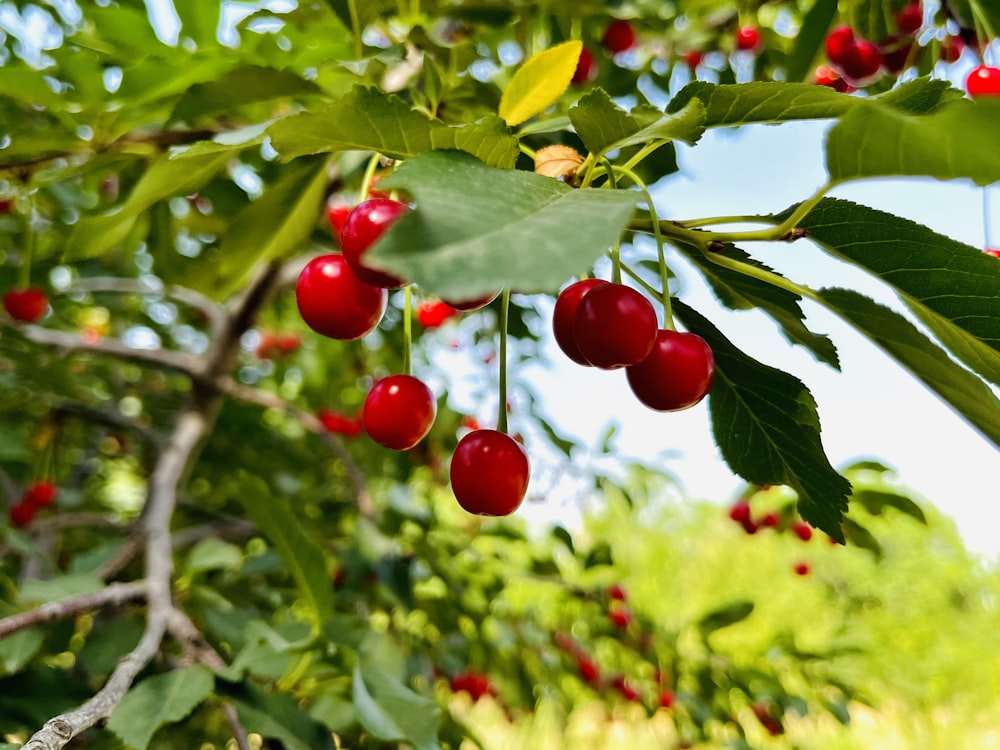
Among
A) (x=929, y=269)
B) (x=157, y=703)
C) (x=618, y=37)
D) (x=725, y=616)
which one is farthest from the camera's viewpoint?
(x=725, y=616)

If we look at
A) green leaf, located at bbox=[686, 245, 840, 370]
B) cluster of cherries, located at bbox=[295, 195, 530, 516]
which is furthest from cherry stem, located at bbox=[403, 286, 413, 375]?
green leaf, located at bbox=[686, 245, 840, 370]

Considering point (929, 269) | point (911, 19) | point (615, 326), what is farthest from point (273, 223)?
point (911, 19)

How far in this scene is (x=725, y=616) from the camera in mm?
1733

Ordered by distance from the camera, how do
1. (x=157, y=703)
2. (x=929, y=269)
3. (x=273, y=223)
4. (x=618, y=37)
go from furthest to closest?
(x=618, y=37) → (x=273, y=223) → (x=157, y=703) → (x=929, y=269)

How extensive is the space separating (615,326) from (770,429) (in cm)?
24

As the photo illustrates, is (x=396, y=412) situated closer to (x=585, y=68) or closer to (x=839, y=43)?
(x=585, y=68)

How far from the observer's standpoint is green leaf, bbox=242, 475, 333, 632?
0.94 m

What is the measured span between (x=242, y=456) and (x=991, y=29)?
218 centimetres

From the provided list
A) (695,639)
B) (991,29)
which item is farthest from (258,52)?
(695,639)

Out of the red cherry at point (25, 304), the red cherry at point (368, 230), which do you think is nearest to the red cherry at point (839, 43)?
the red cherry at point (368, 230)

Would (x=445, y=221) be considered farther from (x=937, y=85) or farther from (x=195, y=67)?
(x=195, y=67)

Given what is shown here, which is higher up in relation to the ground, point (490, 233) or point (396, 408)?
point (490, 233)

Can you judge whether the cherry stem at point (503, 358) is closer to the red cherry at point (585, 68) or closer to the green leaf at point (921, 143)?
the green leaf at point (921, 143)

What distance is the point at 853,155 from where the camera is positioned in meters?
0.41
